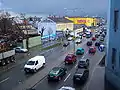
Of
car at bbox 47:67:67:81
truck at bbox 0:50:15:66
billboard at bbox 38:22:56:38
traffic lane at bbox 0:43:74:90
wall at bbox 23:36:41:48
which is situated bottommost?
traffic lane at bbox 0:43:74:90

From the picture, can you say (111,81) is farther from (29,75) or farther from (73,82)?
(29,75)

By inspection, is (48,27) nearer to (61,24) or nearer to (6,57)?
(61,24)

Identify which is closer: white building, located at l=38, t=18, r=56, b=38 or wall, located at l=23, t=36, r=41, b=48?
wall, located at l=23, t=36, r=41, b=48

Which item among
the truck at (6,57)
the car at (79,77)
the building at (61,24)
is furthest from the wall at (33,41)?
the building at (61,24)

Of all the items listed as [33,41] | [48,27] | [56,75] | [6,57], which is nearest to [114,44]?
[56,75]

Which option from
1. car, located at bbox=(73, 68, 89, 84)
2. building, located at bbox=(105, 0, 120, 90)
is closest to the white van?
car, located at bbox=(73, 68, 89, 84)

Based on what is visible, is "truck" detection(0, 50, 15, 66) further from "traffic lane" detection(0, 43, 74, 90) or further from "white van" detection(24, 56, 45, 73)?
"white van" detection(24, 56, 45, 73)

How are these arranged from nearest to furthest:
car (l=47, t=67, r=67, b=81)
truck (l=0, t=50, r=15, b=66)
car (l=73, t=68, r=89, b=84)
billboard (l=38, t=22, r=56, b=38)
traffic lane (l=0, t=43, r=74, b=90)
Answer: traffic lane (l=0, t=43, r=74, b=90)
car (l=73, t=68, r=89, b=84)
car (l=47, t=67, r=67, b=81)
truck (l=0, t=50, r=15, b=66)
billboard (l=38, t=22, r=56, b=38)

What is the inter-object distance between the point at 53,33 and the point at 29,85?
61653mm

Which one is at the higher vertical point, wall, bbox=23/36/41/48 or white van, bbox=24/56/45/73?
wall, bbox=23/36/41/48

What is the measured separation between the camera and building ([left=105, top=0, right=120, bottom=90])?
2189 centimetres

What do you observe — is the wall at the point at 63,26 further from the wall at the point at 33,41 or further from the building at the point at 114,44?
the building at the point at 114,44

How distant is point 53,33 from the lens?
88625 millimetres

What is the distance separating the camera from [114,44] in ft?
74.8
